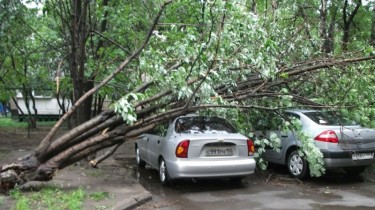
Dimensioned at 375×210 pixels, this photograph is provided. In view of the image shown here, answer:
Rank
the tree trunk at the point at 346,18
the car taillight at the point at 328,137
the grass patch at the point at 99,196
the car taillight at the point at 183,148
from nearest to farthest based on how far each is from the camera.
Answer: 1. the grass patch at the point at 99,196
2. the car taillight at the point at 183,148
3. the car taillight at the point at 328,137
4. the tree trunk at the point at 346,18

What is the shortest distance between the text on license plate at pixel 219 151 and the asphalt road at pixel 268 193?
0.76m

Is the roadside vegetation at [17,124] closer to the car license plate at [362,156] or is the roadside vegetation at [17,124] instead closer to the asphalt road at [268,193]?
the asphalt road at [268,193]

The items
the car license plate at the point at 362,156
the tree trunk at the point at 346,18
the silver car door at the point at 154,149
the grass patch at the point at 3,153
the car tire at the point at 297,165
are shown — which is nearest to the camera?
the car license plate at the point at 362,156

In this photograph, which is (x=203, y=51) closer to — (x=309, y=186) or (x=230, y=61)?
(x=230, y=61)

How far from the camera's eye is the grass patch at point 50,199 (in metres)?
6.02

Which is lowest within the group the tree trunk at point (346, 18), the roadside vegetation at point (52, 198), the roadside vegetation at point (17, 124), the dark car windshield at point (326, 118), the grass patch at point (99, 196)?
the roadside vegetation at point (17, 124)

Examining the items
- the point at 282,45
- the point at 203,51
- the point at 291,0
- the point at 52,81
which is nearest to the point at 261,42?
the point at 203,51

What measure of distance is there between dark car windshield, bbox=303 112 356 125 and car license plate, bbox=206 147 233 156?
232cm

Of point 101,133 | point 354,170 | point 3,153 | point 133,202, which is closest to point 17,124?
point 3,153

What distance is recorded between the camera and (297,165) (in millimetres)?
9312

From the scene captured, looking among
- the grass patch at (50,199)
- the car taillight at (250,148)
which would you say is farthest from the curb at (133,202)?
the car taillight at (250,148)

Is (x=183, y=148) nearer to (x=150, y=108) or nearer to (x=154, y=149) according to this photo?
(x=150, y=108)

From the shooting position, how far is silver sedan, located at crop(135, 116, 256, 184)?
25.8 feet

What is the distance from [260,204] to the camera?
718 centimetres
